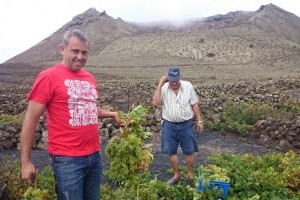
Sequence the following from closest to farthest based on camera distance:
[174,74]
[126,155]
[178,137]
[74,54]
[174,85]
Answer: [74,54] → [126,155] → [174,74] → [174,85] → [178,137]

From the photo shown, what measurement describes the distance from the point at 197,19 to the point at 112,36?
56655mm

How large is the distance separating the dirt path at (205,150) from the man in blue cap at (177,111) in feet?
3.41

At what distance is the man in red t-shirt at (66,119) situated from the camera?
11.0 feet

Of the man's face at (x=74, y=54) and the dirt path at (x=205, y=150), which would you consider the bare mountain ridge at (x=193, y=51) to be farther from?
the man's face at (x=74, y=54)

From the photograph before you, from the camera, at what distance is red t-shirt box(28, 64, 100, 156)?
11.0ft

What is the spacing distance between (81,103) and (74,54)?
0.41 m

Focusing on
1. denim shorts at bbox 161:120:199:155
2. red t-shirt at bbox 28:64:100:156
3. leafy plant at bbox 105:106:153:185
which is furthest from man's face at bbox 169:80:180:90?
red t-shirt at bbox 28:64:100:156

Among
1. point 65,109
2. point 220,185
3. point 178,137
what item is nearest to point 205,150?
point 178,137

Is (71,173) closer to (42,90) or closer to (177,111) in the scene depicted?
(42,90)

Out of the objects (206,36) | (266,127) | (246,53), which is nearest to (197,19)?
(206,36)

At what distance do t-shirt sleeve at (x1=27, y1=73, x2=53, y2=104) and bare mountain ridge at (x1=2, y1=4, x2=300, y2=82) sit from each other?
32735 millimetres

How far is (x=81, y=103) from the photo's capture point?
11.6ft

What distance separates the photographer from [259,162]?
7.40 metres

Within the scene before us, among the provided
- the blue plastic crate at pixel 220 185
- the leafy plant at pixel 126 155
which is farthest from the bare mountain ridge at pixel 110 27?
the leafy plant at pixel 126 155
